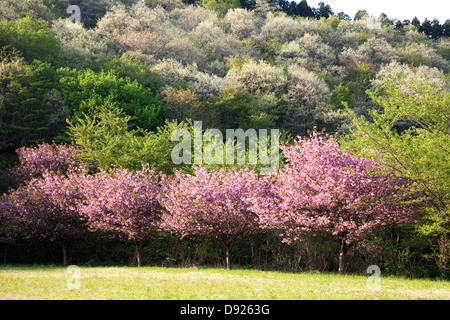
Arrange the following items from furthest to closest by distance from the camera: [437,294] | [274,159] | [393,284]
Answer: [274,159] → [393,284] → [437,294]

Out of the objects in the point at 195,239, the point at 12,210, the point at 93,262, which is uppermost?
the point at 12,210

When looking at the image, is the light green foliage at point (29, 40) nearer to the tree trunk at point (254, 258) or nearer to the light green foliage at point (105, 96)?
the light green foliage at point (105, 96)

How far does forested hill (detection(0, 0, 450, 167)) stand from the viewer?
41594 millimetres

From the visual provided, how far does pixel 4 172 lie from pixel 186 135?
599 inches

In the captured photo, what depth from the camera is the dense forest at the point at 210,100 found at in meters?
18.6

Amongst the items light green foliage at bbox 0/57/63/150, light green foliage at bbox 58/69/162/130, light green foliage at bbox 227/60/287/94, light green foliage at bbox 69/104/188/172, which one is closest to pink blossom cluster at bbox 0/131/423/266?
light green foliage at bbox 69/104/188/172

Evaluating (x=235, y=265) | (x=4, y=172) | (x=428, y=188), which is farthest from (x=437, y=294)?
(x=4, y=172)

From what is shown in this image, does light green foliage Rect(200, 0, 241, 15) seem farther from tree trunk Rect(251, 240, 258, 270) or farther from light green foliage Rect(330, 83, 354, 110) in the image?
tree trunk Rect(251, 240, 258, 270)

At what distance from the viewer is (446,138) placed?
1667 centimetres

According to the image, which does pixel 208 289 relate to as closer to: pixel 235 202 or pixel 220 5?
pixel 235 202

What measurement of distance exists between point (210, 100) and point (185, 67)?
10.9 metres

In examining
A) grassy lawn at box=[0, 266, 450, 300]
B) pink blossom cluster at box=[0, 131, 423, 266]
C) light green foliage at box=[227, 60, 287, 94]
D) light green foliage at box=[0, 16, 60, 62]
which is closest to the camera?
grassy lawn at box=[0, 266, 450, 300]

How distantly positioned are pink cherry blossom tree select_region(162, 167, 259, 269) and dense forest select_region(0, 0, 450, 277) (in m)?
3.05

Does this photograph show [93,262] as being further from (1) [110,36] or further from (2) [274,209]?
(1) [110,36]
